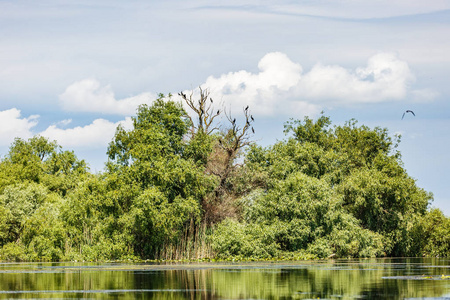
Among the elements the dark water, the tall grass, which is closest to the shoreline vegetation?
the tall grass

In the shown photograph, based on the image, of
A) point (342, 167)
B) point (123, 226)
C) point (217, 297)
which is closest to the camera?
point (217, 297)

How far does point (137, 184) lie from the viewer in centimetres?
5975

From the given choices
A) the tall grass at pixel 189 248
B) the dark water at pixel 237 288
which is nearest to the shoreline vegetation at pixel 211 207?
the tall grass at pixel 189 248

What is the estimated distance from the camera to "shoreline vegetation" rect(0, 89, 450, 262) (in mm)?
58531

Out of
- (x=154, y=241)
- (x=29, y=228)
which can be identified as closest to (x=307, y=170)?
(x=154, y=241)

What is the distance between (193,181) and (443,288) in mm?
39898

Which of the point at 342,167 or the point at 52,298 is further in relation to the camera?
the point at 342,167

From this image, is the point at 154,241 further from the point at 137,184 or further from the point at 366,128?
the point at 366,128

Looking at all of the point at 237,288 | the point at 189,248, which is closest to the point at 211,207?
the point at 189,248

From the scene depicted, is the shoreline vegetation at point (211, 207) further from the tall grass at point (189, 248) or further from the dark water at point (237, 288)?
the dark water at point (237, 288)

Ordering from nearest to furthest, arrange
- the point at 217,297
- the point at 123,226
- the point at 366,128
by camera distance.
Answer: the point at 217,297 < the point at 123,226 < the point at 366,128

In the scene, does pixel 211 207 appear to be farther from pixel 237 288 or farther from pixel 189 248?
pixel 237 288

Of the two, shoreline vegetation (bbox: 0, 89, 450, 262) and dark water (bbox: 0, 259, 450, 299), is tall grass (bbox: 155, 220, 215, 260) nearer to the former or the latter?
shoreline vegetation (bbox: 0, 89, 450, 262)

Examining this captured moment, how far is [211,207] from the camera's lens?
6481 centimetres
